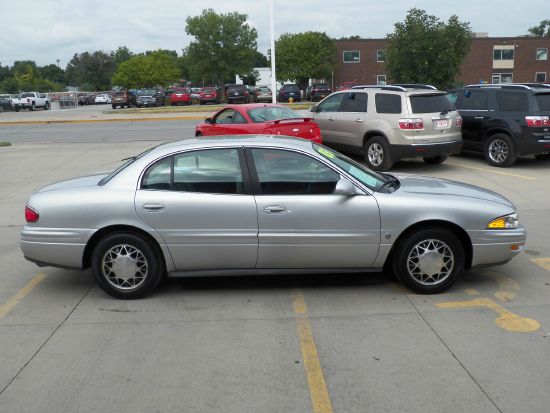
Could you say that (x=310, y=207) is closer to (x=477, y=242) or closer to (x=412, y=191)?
(x=412, y=191)

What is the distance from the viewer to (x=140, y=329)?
4.50m

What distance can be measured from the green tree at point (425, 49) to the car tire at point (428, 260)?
17.7 m

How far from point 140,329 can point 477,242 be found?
9.94 feet

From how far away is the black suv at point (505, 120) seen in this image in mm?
11492

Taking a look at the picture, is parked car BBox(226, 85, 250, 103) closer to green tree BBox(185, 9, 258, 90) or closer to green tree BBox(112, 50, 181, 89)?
green tree BBox(185, 9, 258, 90)

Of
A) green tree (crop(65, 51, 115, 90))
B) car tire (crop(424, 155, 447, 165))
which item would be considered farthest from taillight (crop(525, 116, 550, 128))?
green tree (crop(65, 51, 115, 90))

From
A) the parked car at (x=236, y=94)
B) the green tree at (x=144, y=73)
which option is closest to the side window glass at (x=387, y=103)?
the parked car at (x=236, y=94)

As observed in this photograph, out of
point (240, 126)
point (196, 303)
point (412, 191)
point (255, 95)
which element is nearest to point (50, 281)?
point (196, 303)

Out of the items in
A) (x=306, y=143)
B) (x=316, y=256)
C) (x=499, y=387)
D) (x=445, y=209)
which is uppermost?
(x=306, y=143)

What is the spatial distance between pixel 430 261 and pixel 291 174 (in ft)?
4.84

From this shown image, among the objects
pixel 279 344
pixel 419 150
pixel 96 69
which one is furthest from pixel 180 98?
pixel 96 69

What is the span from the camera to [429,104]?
1141 cm

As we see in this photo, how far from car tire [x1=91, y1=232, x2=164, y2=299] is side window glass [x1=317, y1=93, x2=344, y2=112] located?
8.72m

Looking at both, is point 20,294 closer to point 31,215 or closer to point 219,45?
point 31,215
